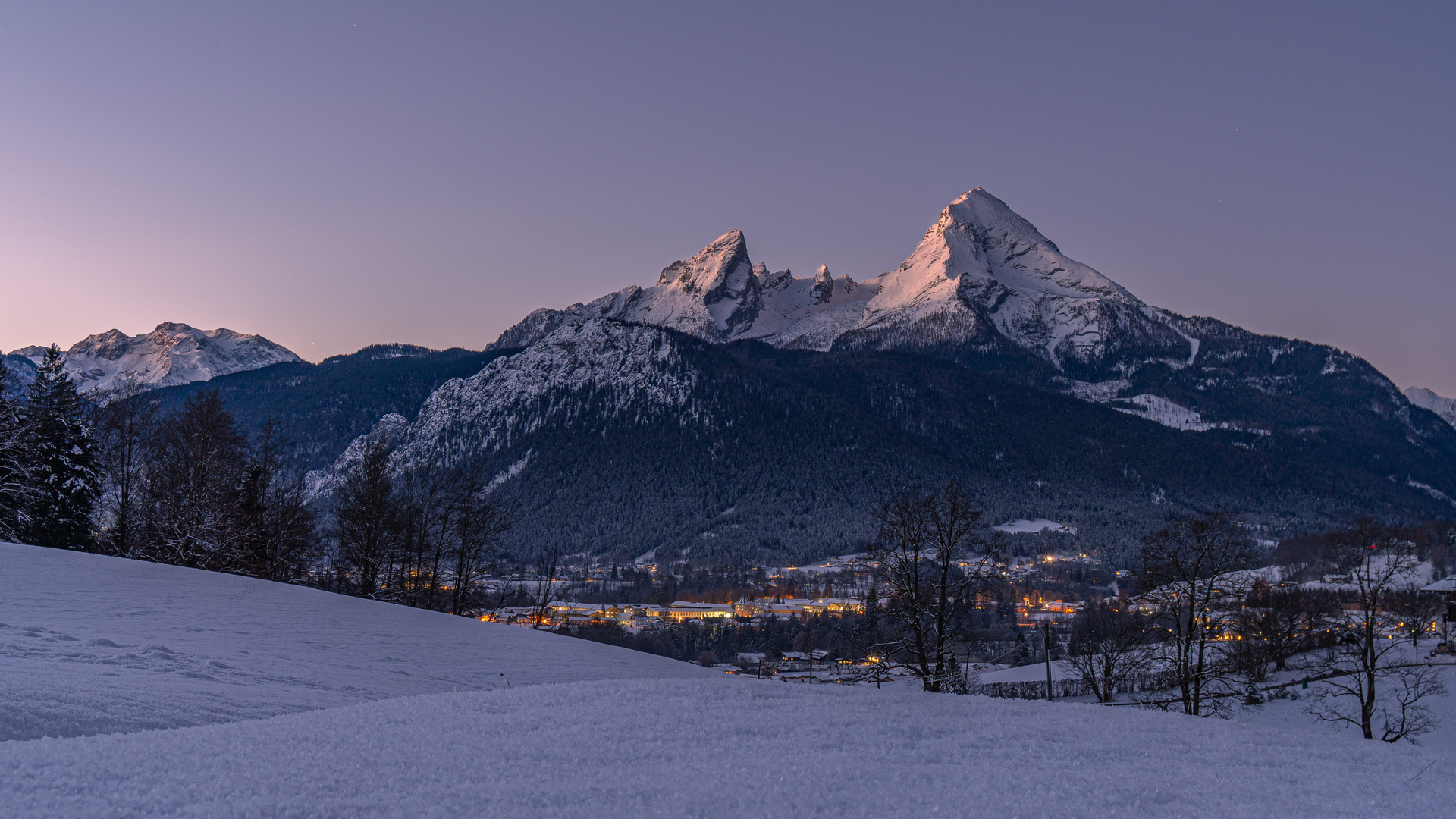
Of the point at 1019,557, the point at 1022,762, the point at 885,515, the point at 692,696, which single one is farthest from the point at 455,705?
the point at 1019,557

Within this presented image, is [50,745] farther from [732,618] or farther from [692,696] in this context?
[732,618]

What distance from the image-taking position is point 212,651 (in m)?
16.3

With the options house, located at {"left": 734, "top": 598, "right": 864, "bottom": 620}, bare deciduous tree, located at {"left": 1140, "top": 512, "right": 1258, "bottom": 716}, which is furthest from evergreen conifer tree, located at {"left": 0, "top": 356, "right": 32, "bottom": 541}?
house, located at {"left": 734, "top": 598, "right": 864, "bottom": 620}

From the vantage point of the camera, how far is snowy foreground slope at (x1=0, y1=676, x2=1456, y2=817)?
5.98 m

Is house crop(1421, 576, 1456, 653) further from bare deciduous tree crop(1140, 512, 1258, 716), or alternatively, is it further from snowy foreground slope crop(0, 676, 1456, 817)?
snowy foreground slope crop(0, 676, 1456, 817)

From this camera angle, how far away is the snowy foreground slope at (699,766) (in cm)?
598

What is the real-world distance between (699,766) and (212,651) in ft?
45.0

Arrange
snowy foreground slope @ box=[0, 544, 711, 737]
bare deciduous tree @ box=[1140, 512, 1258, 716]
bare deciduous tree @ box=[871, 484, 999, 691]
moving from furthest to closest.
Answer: bare deciduous tree @ box=[1140, 512, 1258, 716] → bare deciduous tree @ box=[871, 484, 999, 691] → snowy foreground slope @ box=[0, 544, 711, 737]

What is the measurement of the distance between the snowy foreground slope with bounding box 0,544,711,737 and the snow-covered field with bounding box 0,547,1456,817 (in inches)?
4.0

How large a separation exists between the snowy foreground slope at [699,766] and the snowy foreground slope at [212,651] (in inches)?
106

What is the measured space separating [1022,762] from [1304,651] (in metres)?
60.5

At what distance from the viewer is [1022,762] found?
27.5 feet

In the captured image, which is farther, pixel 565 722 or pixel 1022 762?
pixel 565 722

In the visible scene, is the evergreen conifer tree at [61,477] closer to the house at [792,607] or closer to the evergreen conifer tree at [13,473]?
the evergreen conifer tree at [13,473]
